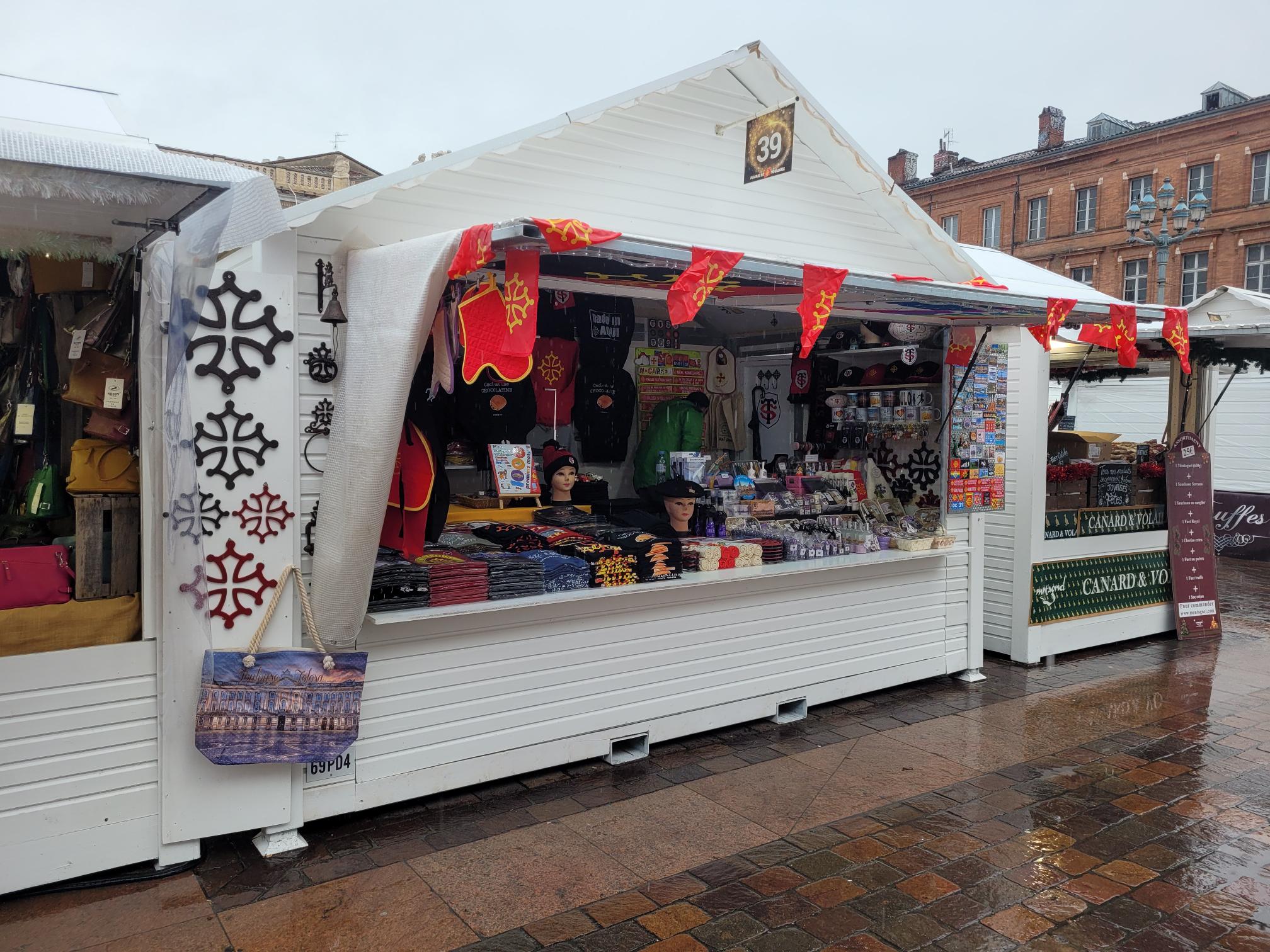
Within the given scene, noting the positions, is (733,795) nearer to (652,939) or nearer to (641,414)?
(652,939)

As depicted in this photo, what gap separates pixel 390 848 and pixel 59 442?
231cm

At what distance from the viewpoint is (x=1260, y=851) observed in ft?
13.4

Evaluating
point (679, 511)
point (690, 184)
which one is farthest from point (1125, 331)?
point (679, 511)

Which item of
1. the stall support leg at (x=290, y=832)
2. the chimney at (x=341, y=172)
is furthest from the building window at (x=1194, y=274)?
the stall support leg at (x=290, y=832)

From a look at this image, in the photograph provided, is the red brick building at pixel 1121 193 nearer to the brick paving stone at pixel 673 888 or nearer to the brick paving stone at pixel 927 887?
the brick paving stone at pixel 927 887

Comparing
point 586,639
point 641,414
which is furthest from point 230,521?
point 641,414

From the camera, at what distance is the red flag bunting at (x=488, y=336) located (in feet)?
11.6

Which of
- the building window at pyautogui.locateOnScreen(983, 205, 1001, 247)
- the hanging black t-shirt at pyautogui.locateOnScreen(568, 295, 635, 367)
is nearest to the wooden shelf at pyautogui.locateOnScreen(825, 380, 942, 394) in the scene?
the hanging black t-shirt at pyautogui.locateOnScreen(568, 295, 635, 367)

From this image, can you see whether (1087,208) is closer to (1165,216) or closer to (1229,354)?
(1165,216)

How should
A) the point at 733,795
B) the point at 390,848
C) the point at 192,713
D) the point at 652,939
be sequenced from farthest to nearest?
1. the point at 733,795
2. the point at 390,848
3. the point at 192,713
4. the point at 652,939

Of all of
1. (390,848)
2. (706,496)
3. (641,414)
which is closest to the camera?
(390,848)

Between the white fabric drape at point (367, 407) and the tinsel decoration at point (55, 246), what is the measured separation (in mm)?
989

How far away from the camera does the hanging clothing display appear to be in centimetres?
Result: 648

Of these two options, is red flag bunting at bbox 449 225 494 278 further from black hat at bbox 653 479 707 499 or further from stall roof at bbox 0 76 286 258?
black hat at bbox 653 479 707 499
